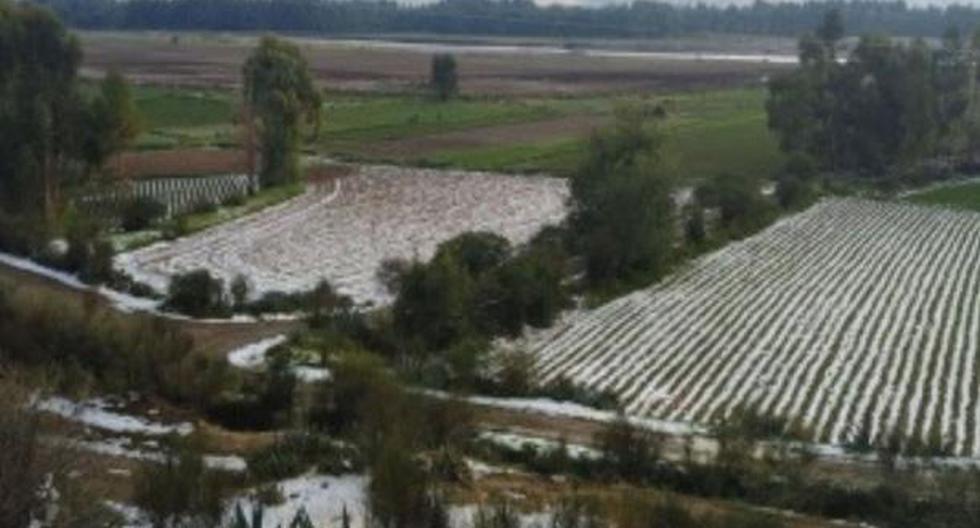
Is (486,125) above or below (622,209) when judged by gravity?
below

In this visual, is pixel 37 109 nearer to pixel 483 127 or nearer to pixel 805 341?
pixel 805 341

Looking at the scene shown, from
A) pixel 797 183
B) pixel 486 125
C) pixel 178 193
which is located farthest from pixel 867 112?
pixel 178 193

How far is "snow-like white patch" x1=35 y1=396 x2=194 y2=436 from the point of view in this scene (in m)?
25.0

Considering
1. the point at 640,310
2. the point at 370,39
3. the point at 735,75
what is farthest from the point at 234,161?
the point at 370,39

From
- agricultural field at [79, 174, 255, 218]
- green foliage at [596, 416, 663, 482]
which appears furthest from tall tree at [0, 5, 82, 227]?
green foliage at [596, 416, 663, 482]

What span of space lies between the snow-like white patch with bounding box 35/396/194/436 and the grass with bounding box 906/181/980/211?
5313 cm

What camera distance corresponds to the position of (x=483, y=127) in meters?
92.8

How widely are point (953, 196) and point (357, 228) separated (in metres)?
34.9

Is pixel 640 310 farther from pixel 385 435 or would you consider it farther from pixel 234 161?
pixel 234 161

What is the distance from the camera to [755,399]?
104 feet

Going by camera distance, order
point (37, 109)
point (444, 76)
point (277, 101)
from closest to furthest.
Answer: point (37, 109), point (277, 101), point (444, 76)

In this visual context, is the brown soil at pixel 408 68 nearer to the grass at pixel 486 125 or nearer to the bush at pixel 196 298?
the grass at pixel 486 125

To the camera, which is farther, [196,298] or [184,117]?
[184,117]

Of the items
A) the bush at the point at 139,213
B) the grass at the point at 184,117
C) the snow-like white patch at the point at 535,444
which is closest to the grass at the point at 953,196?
the grass at the point at 184,117
